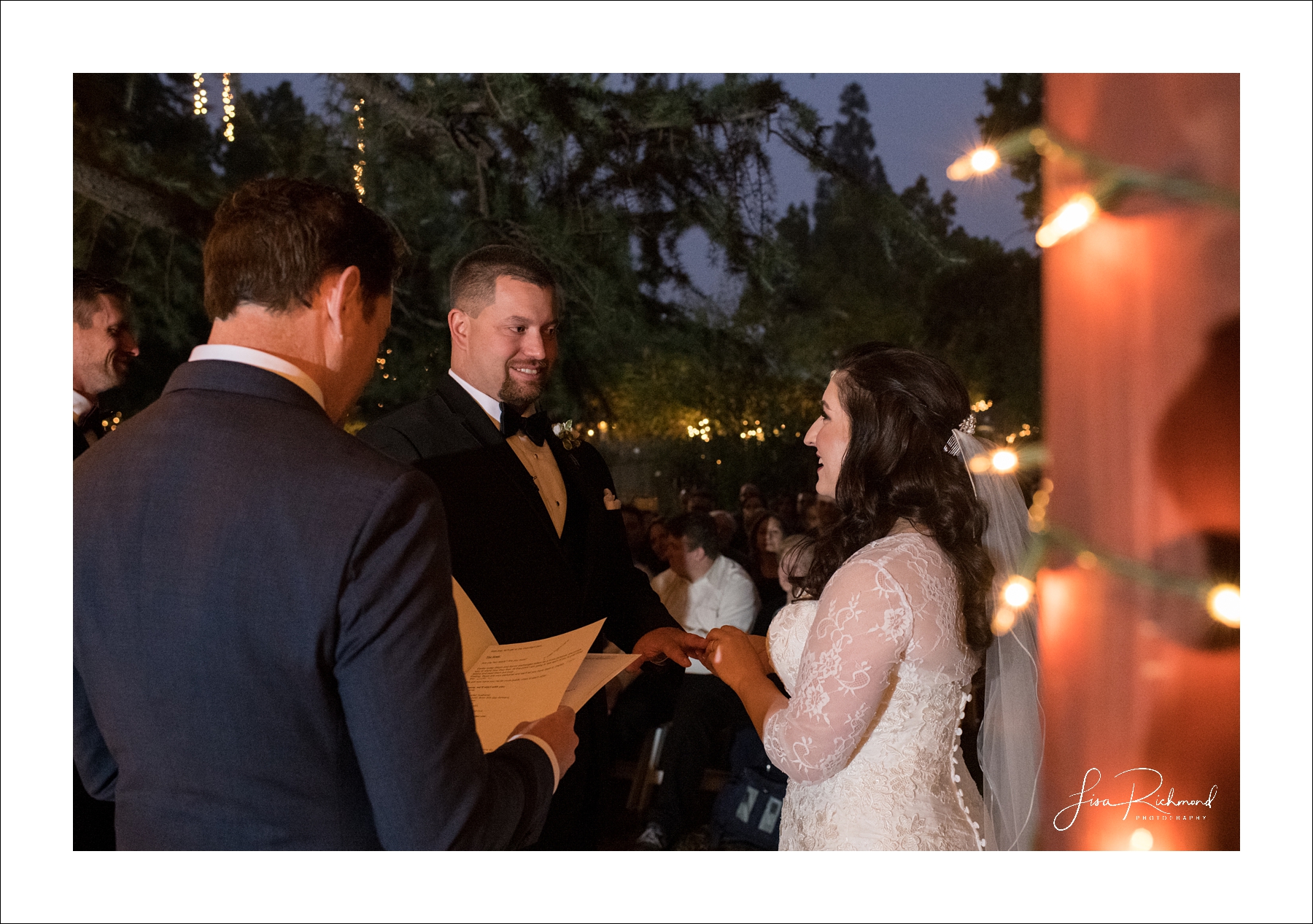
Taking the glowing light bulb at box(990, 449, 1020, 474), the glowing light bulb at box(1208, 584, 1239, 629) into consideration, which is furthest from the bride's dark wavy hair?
the glowing light bulb at box(1208, 584, 1239, 629)

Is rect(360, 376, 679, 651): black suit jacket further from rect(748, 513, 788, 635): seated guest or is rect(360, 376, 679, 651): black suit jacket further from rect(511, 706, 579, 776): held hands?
rect(748, 513, 788, 635): seated guest

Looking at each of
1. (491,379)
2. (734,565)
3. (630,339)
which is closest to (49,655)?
(491,379)

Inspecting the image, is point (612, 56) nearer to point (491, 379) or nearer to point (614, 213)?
point (491, 379)

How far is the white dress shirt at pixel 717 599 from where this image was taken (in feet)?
14.3

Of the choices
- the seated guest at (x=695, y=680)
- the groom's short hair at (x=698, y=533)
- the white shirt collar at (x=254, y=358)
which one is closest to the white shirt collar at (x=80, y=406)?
the white shirt collar at (x=254, y=358)

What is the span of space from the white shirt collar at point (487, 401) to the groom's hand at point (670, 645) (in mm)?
739

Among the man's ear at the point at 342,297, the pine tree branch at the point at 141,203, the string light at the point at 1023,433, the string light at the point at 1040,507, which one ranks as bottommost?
the string light at the point at 1040,507

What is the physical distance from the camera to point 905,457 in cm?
200

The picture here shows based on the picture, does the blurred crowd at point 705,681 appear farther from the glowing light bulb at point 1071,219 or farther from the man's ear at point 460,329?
the man's ear at point 460,329

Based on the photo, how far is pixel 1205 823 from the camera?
2.23 meters

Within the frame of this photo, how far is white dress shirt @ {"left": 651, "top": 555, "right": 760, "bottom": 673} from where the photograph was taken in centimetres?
437

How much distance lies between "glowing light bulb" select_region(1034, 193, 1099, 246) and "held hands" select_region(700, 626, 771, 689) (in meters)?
1.44

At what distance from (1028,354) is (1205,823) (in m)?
2.79

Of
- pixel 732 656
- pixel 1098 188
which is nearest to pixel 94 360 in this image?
pixel 732 656
